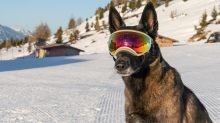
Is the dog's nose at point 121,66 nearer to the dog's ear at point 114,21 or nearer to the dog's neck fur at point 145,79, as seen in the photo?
the dog's neck fur at point 145,79

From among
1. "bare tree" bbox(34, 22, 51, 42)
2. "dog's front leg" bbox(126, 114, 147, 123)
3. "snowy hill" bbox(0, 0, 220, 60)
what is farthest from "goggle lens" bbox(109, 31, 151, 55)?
"bare tree" bbox(34, 22, 51, 42)

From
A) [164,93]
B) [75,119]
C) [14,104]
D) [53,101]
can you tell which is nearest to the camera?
[164,93]

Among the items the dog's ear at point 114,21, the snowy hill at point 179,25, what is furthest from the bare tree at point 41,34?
the dog's ear at point 114,21

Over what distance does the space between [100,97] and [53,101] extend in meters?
1.29

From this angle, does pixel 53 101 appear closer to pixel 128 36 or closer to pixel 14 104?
pixel 14 104

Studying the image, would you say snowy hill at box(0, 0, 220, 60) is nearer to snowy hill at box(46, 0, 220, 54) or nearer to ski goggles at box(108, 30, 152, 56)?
snowy hill at box(46, 0, 220, 54)

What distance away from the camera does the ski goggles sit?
68.3 inches

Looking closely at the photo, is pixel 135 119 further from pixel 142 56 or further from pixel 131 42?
pixel 131 42

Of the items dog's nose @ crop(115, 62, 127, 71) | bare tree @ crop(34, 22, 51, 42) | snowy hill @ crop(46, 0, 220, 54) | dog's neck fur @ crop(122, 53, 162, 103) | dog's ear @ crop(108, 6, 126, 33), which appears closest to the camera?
dog's nose @ crop(115, 62, 127, 71)

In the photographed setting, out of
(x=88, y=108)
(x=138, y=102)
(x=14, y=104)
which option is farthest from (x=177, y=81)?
(x=14, y=104)

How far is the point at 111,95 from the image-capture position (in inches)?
207

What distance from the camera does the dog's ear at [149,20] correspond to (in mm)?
1699

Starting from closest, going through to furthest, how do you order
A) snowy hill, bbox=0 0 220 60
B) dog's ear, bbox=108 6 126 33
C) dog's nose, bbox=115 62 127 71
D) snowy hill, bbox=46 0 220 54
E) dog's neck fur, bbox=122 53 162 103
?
dog's nose, bbox=115 62 127 71
dog's neck fur, bbox=122 53 162 103
dog's ear, bbox=108 6 126 33
snowy hill, bbox=0 0 220 60
snowy hill, bbox=46 0 220 54

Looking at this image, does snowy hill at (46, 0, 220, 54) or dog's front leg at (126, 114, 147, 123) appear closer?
dog's front leg at (126, 114, 147, 123)
